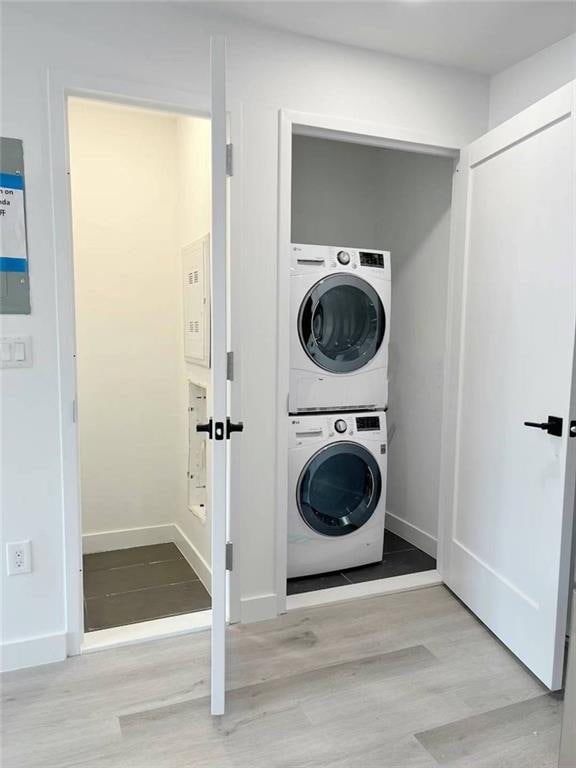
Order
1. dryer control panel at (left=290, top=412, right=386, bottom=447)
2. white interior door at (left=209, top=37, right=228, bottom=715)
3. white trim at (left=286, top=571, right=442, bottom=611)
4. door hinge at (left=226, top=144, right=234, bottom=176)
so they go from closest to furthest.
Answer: white interior door at (left=209, top=37, right=228, bottom=715)
door hinge at (left=226, top=144, right=234, bottom=176)
white trim at (left=286, top=571, right=442, bottom=611)
dryer control panel at (left=290, top=412, right=386, bottom=447)

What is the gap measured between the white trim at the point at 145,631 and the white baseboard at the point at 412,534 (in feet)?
4.54

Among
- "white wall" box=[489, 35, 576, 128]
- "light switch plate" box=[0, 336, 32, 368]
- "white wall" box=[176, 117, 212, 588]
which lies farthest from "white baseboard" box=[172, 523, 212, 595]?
"white wall" box=[489, 35, 576, 128]

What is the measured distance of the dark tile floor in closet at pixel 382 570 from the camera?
106 inches

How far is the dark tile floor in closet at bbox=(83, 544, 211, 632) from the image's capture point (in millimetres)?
2410

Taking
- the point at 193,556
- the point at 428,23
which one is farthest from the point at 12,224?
the point at 193,556

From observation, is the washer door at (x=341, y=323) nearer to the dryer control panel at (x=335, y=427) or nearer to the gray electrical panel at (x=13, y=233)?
the dryer control panel at (x=335, y=427)

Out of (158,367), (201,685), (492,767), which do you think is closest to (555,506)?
(492,767)

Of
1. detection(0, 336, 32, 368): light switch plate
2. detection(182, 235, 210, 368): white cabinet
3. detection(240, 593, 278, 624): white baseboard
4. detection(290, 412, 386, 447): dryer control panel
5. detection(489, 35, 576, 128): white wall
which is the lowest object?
detection(240, 593, 278, 624): white baseboard

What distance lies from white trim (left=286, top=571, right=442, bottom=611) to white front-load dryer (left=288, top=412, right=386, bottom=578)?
174mm

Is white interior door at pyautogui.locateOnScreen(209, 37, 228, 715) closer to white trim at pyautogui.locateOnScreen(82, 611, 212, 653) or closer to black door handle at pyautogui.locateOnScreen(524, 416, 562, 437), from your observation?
white trim at pyautogui.locateOnScreen(82, 611, 212, 653)

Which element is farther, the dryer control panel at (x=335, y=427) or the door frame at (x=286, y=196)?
the dryer control panel at (x=335, y=427)

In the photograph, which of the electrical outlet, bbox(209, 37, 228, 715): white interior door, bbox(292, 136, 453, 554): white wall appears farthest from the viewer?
bbox(292, 136, 453, 554): white wall

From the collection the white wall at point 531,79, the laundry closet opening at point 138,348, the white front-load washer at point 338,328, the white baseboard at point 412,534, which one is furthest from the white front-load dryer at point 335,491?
the white wall at point 531,79

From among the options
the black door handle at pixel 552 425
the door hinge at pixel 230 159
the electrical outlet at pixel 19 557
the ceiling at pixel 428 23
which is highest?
the ceiling at pixel 428 23
